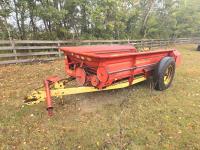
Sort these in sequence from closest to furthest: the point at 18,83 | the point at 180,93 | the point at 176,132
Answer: the point at 176,132, the point at 180,93, the point at 18,83

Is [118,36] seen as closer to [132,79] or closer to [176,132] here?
[132,79]

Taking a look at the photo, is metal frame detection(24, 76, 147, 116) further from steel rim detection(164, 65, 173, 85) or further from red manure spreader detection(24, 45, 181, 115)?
steel rim detection(164, 65, 173, 85)

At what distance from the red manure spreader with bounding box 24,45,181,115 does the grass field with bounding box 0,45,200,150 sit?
17.6 inches

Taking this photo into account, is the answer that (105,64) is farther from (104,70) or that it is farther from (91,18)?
(91,18)

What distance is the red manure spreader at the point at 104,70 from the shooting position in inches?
163

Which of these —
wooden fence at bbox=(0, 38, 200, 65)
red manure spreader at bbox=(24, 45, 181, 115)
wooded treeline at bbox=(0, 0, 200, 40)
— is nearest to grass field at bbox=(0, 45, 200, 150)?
red manure spreader at bbox=(24, 45, 181, 115)

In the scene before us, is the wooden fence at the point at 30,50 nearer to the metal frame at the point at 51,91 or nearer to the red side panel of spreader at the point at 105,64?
the red side panel of spreader at the point at 105,64

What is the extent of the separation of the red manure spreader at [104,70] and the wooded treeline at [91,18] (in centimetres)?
670

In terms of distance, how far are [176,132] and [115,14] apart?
43.1ft

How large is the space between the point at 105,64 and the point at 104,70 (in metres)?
0.13

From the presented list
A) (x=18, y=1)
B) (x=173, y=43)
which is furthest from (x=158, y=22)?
(x=18, y=1)

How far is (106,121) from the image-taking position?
13.7 ft

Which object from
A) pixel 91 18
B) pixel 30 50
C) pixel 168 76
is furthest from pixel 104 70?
pixel 91 18

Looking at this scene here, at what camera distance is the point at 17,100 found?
16.5 feet
